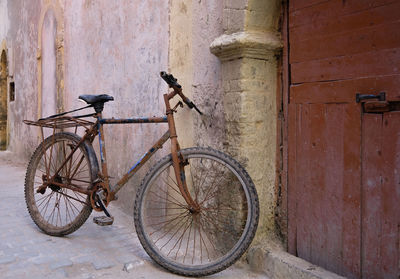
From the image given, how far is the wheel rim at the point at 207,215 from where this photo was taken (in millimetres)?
2934

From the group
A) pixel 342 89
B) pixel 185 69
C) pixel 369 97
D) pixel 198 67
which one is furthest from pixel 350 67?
pixel 185 69

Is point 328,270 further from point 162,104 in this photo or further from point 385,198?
point 162,104

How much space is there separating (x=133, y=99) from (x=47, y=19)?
12.5ft

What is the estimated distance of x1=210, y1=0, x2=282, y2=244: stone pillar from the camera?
287 cm

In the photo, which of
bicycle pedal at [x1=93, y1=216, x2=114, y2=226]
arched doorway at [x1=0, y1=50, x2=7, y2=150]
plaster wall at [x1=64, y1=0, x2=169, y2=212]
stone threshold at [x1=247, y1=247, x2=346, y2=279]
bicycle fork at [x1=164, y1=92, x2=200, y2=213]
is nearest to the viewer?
stone threshold at [x1=247, y1=247, x2=346, y2=279]

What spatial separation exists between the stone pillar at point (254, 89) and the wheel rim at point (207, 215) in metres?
0.17

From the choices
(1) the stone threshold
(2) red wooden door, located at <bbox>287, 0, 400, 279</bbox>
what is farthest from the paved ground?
(2) red wooden door, located at <bbox>287, 0, 400, 279</bbox>

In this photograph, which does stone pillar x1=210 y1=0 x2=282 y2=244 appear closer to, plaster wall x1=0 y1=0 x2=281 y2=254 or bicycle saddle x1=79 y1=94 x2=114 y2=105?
plaster wall x1=0 y1=0 x2=281 y2=254

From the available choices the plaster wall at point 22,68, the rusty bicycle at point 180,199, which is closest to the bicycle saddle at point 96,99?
the rusty bicycle at point 180,199

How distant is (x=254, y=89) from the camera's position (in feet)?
9.62

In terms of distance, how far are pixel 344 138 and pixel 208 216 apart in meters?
1.23

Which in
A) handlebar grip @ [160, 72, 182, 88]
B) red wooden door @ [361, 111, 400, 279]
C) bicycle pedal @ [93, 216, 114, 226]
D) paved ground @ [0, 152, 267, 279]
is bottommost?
paved ground @ [0, 152, 267, 279]

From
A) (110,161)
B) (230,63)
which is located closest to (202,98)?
(230,63)

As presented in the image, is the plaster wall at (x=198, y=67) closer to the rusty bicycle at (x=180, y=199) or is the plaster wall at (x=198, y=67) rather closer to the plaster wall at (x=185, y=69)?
the plaster wall at (x=185, y=69)
